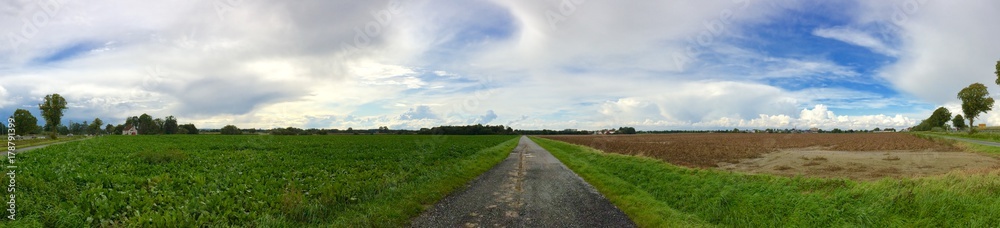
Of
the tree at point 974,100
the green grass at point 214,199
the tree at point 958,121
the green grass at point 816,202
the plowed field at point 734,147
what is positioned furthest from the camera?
the tree at point 958,121

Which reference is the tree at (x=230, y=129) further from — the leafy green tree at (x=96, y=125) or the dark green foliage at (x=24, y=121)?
the dark green foliage at (x=24, y=121)

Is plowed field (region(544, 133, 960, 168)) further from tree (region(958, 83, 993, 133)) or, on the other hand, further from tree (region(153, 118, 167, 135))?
tree (region(153, 118, 167, 135))

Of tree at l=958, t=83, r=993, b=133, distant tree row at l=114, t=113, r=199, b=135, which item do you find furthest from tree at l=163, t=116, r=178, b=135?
tree at l=958, t=83, r=993, b=133

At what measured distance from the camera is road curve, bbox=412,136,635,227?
11.4 meters

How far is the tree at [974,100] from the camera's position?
218 ft

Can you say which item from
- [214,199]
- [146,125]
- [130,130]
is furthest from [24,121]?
[146,125]

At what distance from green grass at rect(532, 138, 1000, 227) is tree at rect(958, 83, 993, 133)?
3305 inches

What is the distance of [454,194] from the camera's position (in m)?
16.5

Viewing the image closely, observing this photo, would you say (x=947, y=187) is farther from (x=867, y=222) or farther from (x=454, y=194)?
(x=454, y=194)

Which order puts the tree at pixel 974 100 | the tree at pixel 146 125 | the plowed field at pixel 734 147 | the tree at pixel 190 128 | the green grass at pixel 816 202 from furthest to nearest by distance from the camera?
A: the tree at pixel 190 128
the tree at pixel 146 125
the tree at pixel 974 100
the plowed field at pixel 734 147
the green grass at pixel 816 202

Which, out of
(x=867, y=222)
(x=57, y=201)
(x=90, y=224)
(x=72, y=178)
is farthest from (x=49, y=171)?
(x=867, y=222)

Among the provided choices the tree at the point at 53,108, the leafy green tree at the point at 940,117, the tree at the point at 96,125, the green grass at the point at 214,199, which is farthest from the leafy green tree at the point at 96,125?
the leafy green tree at the point at 940,117

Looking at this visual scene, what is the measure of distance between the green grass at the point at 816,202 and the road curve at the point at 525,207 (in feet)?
3.56

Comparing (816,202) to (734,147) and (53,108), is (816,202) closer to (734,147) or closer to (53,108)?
(734,147)
